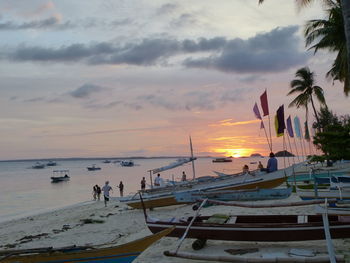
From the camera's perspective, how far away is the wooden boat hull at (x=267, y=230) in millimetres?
9023

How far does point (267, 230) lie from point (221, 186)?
34.1 feet

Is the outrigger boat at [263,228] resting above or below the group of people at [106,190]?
above

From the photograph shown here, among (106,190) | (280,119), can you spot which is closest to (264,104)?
(280,119)

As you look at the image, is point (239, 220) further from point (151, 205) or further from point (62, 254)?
point (151, 205)

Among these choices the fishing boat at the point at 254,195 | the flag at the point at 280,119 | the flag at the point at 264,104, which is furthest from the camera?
the flag at the point at 280,119

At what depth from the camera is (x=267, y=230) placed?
9242 mm

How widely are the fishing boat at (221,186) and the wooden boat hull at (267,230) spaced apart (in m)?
8.83

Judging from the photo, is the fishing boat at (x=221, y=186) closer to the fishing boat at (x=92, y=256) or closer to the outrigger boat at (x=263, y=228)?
the outrigger boat at (x=263, y=228)

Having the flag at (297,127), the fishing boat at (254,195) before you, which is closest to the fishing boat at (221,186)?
the fishing boat at (254,195)

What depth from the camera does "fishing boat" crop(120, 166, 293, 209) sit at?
19.3m

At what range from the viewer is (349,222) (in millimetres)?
8945

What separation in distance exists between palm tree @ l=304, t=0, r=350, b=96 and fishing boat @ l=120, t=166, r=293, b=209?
7127 mm

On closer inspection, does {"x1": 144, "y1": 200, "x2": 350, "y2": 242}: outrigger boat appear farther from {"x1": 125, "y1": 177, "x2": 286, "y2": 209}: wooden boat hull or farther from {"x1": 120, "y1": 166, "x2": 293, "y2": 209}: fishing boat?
{"x1": 125, "y1": 177, "x2": 286, "y2": 209}: wooden boat hull

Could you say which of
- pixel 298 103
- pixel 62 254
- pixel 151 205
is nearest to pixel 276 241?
pixel 62 254
